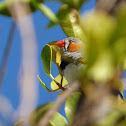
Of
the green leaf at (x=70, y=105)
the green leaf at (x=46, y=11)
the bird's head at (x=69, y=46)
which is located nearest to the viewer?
the green leaf at (x=46, y=11)

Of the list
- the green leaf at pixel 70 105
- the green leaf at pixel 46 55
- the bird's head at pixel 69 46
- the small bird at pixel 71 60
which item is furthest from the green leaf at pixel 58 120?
the bird's head at pixel 69 46

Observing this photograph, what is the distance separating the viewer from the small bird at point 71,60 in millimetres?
1923

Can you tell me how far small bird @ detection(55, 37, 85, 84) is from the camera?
6.31ft

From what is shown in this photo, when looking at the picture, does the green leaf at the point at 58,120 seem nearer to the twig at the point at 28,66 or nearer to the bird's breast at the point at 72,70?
the twig at the point at 28,66

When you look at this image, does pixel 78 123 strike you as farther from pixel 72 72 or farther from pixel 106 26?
pixel 72 72

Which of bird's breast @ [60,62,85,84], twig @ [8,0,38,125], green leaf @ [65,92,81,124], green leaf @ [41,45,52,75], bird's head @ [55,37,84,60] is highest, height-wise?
twig @ [8,0,38,125]

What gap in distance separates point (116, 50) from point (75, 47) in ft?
6.61

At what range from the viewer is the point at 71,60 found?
218 cm

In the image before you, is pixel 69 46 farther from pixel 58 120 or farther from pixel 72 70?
pixel 58 120

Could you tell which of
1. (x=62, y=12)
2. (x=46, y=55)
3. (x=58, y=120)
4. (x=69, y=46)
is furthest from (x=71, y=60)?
(x=62, y=12)

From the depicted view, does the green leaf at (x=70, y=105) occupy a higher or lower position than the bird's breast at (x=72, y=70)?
higher

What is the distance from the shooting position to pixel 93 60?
0.46 metres

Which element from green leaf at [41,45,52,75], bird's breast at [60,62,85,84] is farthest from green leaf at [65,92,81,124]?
bird's breast at [60,62,85,84]

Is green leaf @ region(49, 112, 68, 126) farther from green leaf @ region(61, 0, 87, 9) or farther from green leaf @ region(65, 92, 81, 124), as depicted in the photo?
green leaf @ region(61, 0, 87, 9)
